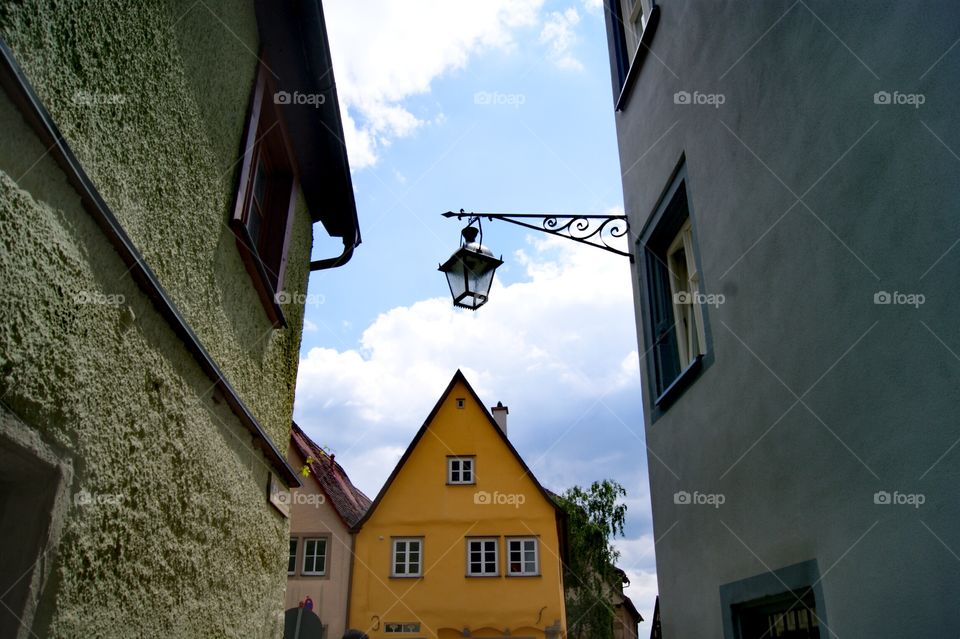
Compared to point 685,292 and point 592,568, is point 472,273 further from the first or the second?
point 592,568

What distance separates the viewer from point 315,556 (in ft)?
63.1

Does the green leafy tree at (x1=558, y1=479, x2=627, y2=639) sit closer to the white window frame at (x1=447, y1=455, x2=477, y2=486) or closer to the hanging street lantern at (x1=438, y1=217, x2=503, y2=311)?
the white window frame at (x1=447, y1=455, x2=477, y2=486)

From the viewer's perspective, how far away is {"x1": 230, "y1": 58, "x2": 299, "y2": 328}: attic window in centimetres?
455

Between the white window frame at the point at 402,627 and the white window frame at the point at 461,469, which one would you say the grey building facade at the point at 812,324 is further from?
the white window frame at the point at 461,469

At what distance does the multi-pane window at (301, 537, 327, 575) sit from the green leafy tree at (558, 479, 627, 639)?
958 cm

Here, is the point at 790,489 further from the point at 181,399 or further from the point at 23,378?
Result: the point at 23,378

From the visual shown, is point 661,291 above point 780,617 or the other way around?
above

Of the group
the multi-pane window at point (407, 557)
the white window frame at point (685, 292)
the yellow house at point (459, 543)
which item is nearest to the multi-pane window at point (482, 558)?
the yellow house at point (459, 543)

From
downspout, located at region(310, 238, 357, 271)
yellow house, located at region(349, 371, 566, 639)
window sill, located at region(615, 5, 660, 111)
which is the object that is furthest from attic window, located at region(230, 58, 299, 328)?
yellow house, located at region(349, 371, 566, 639)

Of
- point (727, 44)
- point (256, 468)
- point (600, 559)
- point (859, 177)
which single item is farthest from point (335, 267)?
point (600, 559)

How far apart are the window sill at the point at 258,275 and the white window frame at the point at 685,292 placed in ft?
10.3

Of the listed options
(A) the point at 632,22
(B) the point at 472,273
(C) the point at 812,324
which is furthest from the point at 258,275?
(A) the point at 632,22

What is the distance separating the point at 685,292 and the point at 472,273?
1.86 m

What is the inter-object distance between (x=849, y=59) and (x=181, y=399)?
3.45 meters
